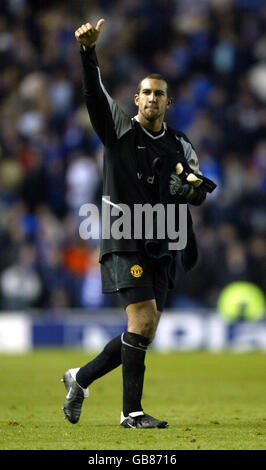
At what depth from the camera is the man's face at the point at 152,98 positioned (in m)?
6.83

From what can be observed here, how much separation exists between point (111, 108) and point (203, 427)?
222 centimetres

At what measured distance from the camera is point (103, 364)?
7023 mm

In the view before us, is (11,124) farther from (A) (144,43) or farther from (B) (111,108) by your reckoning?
(B) (111,108)

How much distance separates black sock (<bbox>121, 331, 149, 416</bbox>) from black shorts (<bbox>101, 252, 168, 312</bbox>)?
0.25m

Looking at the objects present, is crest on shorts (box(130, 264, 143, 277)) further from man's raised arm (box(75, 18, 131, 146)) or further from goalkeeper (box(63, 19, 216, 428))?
man's raised arm (box(75, 18, 131, 146))

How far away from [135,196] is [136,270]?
498 millimetres

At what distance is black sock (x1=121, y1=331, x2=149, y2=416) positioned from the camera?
667 cm

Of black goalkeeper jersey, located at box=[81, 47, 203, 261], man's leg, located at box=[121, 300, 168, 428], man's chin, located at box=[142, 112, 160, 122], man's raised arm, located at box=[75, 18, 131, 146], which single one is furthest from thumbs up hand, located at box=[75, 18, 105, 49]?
man's leg, located at box=[121, 300, 168, 428]

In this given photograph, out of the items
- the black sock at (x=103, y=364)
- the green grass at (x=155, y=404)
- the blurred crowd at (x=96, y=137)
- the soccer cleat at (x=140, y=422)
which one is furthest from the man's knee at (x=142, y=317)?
the blurred crowd at (x=96, y=137)

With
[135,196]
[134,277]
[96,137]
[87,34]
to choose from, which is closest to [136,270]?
[134,277]

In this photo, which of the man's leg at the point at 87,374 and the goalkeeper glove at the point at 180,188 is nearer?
the goalkeeper glove at the point at 180,188

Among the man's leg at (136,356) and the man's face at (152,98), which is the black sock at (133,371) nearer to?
the man's leg at (136,356)

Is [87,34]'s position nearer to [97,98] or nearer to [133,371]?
[97,98]

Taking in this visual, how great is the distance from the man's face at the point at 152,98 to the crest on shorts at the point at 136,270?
1.01 m
